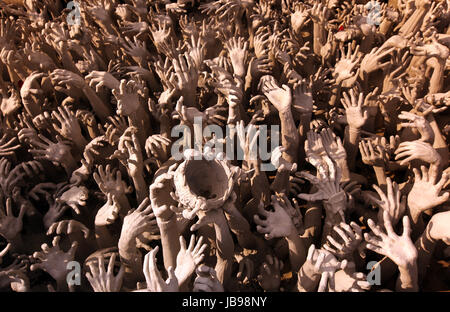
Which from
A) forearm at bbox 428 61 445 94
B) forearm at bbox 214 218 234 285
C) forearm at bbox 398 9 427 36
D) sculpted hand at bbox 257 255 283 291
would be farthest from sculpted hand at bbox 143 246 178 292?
forearm at bbox 398 9 427 36

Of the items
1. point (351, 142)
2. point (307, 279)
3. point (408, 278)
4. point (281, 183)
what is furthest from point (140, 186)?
point (408, 278)

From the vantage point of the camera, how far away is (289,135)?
2914 millimetres

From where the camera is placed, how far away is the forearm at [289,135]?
288cm

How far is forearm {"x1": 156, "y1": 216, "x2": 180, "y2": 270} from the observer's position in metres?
2.08

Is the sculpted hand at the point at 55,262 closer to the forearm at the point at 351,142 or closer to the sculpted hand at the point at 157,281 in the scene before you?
the sculpted hand at the point at 157,281

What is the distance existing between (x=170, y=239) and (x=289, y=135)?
1.31 meters

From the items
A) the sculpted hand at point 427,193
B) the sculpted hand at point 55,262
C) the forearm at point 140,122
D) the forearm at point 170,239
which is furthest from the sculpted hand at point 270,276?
the forearm at point 140,122

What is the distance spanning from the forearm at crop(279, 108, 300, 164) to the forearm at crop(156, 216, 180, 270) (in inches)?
47.3

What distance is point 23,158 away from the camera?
3625 mm

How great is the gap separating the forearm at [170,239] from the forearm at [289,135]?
3.94ft

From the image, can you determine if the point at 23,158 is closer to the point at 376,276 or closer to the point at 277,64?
the point at 277,64
